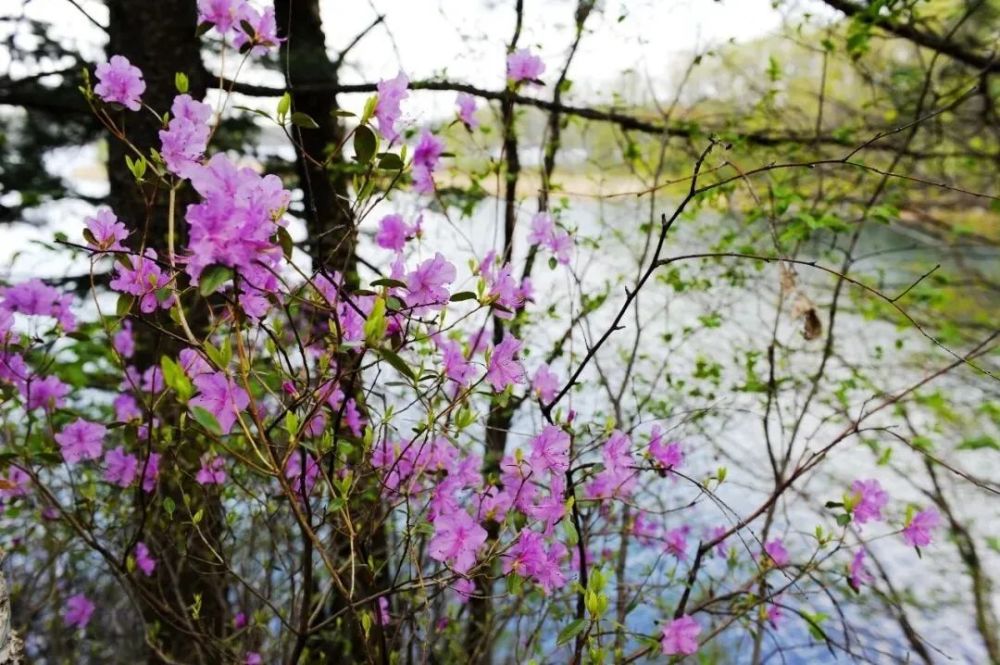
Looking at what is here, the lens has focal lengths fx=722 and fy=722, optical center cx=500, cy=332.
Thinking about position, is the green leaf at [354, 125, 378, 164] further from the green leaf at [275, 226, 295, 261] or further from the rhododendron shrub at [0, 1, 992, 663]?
the green leaf at [275, 226, 295, 261]

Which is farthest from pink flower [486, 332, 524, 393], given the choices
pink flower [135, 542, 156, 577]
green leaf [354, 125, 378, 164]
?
pink flower [135, 542, 156, 577]

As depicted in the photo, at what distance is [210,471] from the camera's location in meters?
1.50

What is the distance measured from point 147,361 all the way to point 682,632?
237 centimetres

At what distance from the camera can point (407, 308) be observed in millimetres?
967

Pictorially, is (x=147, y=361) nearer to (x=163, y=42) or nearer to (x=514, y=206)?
(x=163, y=42)

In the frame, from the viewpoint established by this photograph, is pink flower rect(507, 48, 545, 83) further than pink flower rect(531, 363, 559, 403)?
Yes

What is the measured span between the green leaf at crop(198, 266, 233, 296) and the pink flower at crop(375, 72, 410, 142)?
0.41 metres

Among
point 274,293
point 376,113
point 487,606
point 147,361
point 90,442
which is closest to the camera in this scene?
point 274,293

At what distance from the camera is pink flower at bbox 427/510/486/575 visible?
108 centimetres

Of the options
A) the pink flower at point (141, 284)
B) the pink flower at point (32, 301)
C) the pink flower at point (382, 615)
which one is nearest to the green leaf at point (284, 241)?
the pink flower at point (141, 284)

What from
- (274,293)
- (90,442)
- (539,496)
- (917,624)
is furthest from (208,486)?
(917,624)

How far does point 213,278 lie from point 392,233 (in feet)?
2.18

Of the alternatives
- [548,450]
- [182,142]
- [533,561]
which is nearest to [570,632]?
[533,561]

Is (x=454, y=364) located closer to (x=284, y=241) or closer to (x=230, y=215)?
(x=284, y=241)
